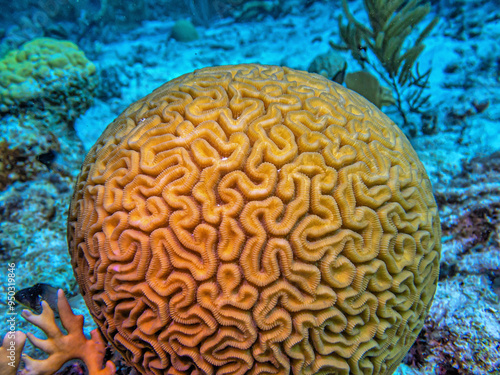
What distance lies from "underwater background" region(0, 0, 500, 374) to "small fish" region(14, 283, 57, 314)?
34 centimetres

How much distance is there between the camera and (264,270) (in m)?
2.18

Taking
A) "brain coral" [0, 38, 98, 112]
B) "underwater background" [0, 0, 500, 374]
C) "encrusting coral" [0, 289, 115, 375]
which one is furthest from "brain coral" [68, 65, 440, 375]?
"brain coral" [0, 38, 98, 112]

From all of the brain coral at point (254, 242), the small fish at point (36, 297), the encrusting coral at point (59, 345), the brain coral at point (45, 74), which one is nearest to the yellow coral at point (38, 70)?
the brain coral at point (45, 74)

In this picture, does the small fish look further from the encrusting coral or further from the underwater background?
the encrusting coral

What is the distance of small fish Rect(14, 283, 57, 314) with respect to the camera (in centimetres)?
343

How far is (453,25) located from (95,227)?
11.3 metres

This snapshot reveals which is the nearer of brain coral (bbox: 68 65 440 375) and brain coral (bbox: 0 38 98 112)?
brain coral (bbox: 68 65 440 375)

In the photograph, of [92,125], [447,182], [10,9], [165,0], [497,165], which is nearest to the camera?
[497,165]

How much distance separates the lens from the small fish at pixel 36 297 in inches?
135

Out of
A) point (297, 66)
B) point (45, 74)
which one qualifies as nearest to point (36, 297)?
point (45, 74)

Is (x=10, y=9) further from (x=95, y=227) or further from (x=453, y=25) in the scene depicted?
(x=453, y=25)

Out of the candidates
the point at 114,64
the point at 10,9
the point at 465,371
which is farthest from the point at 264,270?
the point at 10,9

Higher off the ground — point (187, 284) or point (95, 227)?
point (95, 227)

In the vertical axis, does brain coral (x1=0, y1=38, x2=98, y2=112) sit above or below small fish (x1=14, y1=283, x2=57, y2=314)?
above
